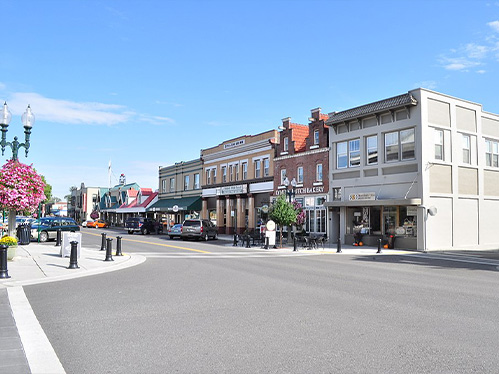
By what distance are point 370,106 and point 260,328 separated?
24180 mm

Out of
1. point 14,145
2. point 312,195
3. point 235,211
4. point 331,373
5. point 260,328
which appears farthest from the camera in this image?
point 235,211

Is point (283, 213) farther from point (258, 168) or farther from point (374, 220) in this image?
point (258, 168)

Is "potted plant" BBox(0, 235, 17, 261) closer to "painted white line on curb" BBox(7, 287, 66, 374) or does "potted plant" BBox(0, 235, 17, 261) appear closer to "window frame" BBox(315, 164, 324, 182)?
"painted white line on curb" BBox(7, 287, 66, 374)

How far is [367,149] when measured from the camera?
29.4 metres

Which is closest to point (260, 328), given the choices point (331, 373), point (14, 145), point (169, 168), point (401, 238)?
point (331, 373)

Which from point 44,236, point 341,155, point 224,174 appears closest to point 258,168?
point 224,174

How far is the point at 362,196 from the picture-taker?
28.8 m

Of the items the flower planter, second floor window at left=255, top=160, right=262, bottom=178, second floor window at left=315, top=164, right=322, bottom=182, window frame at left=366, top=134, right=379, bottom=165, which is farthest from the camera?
second floor window at left=255, top=160, right=262, bottom=178

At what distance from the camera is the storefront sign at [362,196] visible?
28.2 m

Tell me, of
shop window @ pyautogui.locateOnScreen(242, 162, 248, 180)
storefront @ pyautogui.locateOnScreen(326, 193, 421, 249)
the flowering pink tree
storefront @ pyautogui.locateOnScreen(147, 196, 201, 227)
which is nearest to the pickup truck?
storefront @ pyautogui.locateOnScreen(147, 196, 201, 227)

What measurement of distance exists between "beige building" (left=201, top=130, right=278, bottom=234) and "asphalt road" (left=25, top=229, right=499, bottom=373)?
23.7 m

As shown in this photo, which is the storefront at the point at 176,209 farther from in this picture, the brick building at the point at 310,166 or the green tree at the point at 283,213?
the green tree at the point at 283,213

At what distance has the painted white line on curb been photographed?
5.18 meters

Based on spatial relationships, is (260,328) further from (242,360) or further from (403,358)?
(403,358)
